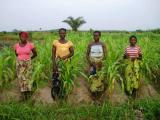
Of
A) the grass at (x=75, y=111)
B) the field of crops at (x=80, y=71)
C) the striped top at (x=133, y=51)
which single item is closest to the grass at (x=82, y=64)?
the field of crops at (x=80, y=71)

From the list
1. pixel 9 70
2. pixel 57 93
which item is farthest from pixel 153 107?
pixel 9 70

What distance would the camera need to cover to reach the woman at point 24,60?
7703 mm

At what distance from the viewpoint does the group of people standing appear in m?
7.77

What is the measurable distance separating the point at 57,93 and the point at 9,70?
46.5 inches

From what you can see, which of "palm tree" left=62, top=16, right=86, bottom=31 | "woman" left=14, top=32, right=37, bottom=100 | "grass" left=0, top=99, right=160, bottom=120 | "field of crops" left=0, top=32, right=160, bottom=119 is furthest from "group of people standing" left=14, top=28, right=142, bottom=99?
"palm tree" left=62, top=16, right=86, bottom=31

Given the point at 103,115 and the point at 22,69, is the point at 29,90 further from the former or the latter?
the point at 103,115

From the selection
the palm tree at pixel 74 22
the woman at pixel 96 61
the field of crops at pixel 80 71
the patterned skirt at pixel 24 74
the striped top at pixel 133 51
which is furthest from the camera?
the palm tree at pixel 74 22

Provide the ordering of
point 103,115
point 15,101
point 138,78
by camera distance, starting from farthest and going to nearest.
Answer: point 138,78
point 15,101
point 103,115

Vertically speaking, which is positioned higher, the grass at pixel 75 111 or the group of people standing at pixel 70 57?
the group of people standing at pixel 70 57

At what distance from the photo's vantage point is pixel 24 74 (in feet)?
25.8

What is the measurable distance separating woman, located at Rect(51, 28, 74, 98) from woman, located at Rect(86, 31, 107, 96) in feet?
1.42

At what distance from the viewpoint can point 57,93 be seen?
7.95 m

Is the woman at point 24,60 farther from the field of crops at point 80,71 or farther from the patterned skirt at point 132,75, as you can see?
the patterned skirt at point 132,75

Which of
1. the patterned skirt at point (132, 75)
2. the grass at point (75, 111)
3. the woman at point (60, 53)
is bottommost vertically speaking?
the grass at point (75, 111)
